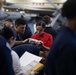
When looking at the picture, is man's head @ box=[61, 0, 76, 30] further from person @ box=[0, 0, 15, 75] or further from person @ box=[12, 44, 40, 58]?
person @ box=[12, 44, 40, 58]

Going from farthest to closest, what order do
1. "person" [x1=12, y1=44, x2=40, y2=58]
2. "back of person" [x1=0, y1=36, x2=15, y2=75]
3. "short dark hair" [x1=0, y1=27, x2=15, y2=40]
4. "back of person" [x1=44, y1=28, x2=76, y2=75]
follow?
"person" [x1=12, y1=44, x2=40, y2=58], "short dark hair" [x1=0, y1=27, x2=15, y2=40], "back of person" [x1=0, y1=36, x2=15, y2=75], "back of person" [x1=44, y1=28, x2=76, y2=75]

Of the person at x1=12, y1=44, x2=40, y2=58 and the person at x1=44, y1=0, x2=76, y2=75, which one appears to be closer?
the person at x1=44, y1=0, x2=76, y2=75

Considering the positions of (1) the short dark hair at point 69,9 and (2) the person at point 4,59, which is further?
(2) the person at point 4,59

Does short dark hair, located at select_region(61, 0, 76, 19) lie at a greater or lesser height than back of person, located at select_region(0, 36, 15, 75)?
greater

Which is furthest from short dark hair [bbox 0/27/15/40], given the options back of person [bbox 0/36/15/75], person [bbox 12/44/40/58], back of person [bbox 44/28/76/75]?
person [bbox 12/44/40/58]

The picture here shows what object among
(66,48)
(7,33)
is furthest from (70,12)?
(7,33)

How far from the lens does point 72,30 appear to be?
131 centimetres

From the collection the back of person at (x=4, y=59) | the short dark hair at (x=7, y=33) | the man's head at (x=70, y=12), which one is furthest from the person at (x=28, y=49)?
the man's head at (x=70, y=12)

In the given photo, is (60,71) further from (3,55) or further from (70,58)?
(3,55)

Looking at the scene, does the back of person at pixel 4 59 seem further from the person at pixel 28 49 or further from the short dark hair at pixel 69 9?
the person at pixel 28 49

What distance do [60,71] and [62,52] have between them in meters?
0.12

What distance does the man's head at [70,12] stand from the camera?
1275 mm

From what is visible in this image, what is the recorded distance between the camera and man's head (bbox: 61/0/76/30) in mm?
1275

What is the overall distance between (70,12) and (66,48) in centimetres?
22
